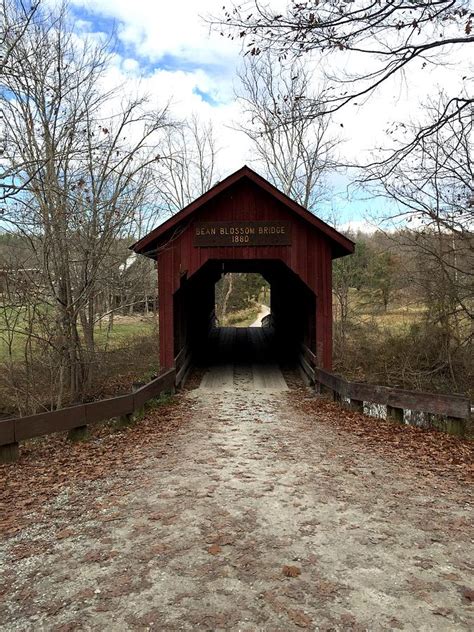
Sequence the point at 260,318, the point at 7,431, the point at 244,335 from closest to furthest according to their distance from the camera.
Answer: the point at 7,431, the point at 244,335, the point at 260,318

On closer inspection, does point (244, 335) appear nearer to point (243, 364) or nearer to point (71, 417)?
point (243, 364)

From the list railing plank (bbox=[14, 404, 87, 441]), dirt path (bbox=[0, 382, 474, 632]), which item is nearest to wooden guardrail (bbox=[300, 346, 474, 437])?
dirt path (bbox=[0, 382, 474, 632])

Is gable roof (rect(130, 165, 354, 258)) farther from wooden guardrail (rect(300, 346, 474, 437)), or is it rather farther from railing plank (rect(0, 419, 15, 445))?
railing plank (rect(0, 419, 15, 445))

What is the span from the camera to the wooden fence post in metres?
6.04

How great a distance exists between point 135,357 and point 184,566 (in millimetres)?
14735

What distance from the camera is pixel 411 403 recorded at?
7434 mm

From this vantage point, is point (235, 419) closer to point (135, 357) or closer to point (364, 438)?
Result: point (364, 438)

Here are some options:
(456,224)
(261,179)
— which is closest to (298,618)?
(261,179)

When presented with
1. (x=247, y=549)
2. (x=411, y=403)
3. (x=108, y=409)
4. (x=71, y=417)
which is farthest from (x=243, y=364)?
(x=247, y=549)

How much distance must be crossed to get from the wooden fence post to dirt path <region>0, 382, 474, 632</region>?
92 cm

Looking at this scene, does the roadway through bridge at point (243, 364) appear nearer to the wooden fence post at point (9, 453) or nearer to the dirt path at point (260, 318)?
the wooden fence post at point (9, 453)

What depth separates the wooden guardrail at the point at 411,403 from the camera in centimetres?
691

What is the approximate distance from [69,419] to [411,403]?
509 centimetres

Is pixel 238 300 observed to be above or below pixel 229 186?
below
